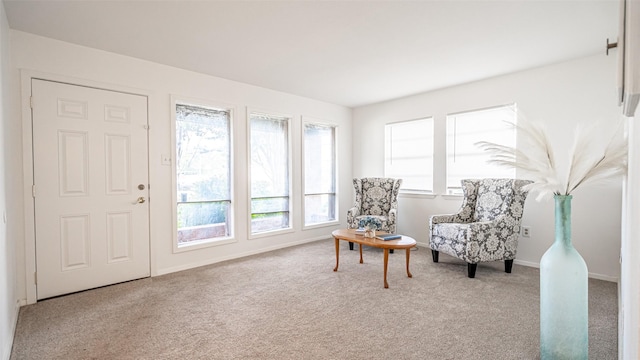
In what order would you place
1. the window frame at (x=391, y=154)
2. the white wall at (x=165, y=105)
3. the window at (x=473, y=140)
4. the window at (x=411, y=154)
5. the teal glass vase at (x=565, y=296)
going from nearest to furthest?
the teal glass vase at (x=565, y=296) → the white wall at (x=165, y=105) → the window at (x=473, y=140) → the window frame at (x=391, y=154) → the window at (x=411, y=154)

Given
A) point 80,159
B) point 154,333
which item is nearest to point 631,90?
point 154,333

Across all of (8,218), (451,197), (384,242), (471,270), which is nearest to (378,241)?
(384,242)

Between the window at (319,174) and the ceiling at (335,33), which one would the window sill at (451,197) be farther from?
the window at (319,174)

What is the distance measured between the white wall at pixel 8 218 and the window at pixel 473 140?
4.73 meters

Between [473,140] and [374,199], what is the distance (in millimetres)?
1704

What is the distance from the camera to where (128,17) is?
2.58m

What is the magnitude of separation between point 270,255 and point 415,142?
295 centimetres

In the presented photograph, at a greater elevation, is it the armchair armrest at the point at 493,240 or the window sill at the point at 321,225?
the armchair armrest at the point at 493,240

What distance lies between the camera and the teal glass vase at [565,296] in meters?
1.72

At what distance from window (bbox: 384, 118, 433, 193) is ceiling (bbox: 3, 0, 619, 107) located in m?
1.22

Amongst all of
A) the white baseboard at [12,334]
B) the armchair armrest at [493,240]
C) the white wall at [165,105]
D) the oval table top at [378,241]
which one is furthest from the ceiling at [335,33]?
the white baseboard at [12,334]

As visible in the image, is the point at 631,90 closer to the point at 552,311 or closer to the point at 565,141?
the point at 552,311

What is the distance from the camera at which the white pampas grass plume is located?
1610mm

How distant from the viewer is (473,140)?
14.5 ft
